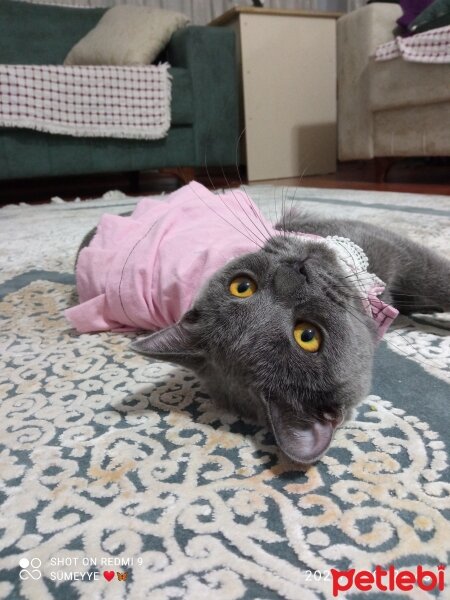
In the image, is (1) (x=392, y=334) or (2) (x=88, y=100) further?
(2) (x=88, y=100)

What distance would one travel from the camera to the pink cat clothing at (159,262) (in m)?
0.91

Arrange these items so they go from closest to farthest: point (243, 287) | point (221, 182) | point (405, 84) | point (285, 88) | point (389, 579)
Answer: point (389, 579) < point (243, 287) < point (405, 84) < point (221, 182) < point (285, 88)

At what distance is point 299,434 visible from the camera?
1.93ft

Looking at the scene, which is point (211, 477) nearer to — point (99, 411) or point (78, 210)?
point (99, 411)

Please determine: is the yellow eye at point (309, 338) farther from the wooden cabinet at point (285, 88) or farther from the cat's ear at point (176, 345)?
the wooden cabinet at point (285, 88)

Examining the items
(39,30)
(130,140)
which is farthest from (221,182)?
(39,30)

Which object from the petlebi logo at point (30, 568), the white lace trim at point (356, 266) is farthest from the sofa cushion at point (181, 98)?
the petlebi logo at point (30, 568)

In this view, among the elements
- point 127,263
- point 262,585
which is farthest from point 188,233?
point 262,585

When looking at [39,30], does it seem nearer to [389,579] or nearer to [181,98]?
[181,98]

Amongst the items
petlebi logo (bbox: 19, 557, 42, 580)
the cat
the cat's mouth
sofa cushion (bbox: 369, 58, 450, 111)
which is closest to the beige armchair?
sofa cushion (bbox: 369, 58, 450, 111)

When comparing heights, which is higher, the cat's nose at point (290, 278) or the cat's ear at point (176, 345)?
the cat's nose at point (290, 278)

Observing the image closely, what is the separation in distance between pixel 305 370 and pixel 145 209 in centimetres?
78

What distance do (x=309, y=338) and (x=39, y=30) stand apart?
12.6 feet

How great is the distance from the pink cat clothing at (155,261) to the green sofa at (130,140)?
2158mm
